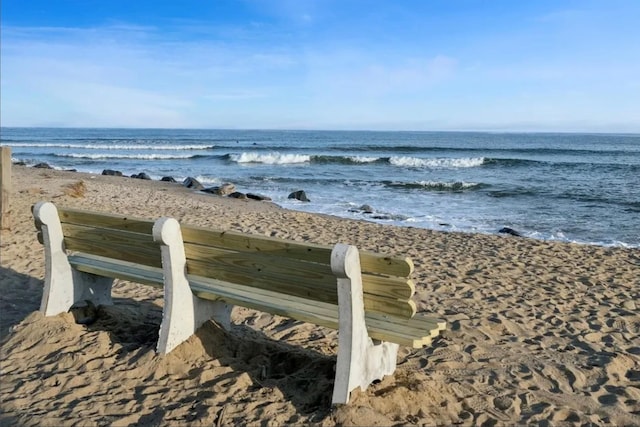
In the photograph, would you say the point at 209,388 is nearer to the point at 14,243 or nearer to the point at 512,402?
the point at 512,402

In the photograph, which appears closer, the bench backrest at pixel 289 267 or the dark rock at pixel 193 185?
the bench backrest at pixel 289 267

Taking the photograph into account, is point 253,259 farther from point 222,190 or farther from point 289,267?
point 222,190

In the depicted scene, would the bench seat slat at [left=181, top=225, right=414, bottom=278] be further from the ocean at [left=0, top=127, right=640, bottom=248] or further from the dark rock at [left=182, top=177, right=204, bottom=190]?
the dark rock at [left=182, top=177, right=204, bottom=190]

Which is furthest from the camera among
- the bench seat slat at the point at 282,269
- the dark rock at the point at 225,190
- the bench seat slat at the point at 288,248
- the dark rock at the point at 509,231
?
the dark rock at the point at 225,190

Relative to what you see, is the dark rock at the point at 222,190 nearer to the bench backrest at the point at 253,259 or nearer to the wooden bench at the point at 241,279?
the wooden bench at the point at 241,279

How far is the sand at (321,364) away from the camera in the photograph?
10.4ft

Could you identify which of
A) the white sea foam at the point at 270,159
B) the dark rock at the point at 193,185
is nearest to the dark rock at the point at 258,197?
the dark rock at the point at 193,185

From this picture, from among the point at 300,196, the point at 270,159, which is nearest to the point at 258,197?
the point at 300,196

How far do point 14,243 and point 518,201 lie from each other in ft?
49.3

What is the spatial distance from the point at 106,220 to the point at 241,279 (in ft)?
4.26

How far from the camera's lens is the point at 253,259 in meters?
3.36

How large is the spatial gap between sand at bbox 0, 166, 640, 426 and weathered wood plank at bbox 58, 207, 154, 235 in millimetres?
841

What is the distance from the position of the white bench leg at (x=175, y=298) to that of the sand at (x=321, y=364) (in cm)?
10

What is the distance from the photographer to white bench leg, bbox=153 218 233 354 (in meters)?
3.55
